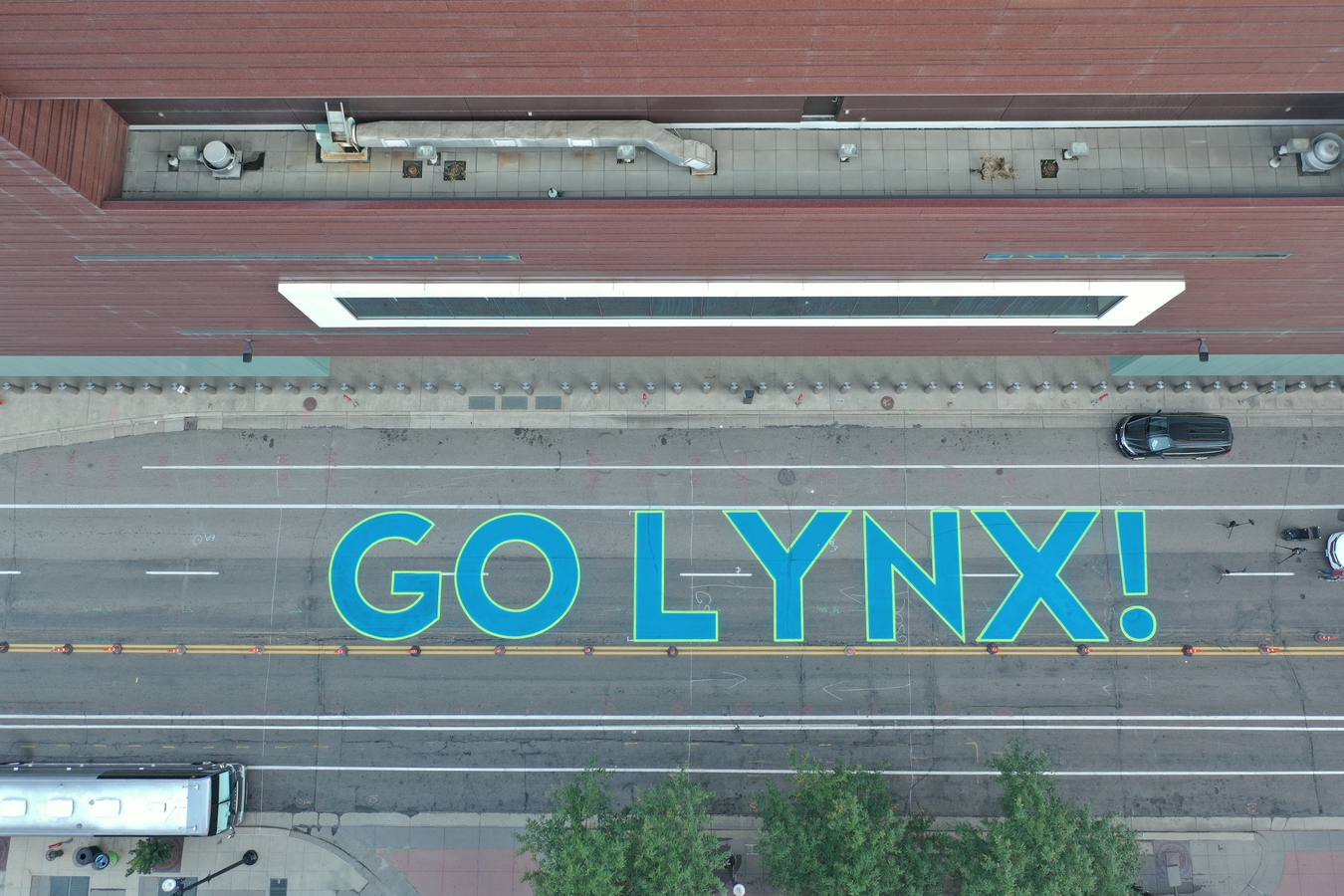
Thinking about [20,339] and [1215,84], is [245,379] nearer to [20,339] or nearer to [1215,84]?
[20,339]

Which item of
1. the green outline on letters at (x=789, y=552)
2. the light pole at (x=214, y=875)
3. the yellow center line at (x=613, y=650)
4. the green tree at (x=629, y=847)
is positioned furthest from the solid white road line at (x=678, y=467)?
the light pole at (x=214, y=875)

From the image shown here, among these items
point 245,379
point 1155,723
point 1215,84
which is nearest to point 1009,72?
point 1215,84

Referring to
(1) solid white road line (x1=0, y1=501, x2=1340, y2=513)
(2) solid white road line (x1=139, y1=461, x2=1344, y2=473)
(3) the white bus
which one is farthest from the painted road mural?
(3) the white bus

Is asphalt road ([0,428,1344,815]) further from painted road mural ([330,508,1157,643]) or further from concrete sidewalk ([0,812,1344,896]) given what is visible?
concrete sidewalk ([0,812,1344,896])

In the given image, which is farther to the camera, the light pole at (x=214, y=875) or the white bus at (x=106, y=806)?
the light pole at (x=214, y=875)

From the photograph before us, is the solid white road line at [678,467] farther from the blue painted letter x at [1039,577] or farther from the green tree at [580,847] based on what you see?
the green tree at [580,847]

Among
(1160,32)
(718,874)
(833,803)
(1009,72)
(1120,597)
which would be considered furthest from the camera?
(1120,597)
